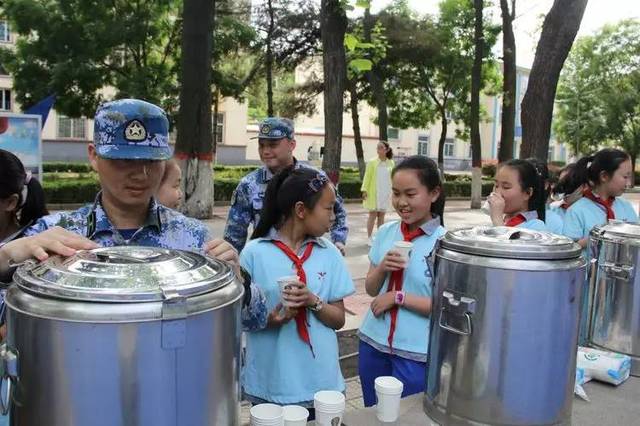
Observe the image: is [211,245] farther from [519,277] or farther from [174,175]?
[174,175]

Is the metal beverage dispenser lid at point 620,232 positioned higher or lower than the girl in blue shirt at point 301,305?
higher

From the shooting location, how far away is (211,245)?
134 centimetres

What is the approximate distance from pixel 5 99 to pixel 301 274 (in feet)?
Answer: 92.6

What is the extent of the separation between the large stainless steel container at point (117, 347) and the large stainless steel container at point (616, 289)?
4.53 ft

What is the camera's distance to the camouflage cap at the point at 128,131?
1.34 m

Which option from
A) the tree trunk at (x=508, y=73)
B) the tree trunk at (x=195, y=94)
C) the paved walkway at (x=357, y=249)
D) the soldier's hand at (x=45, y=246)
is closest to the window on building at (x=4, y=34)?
the paved walkway at (x=357, y=249)

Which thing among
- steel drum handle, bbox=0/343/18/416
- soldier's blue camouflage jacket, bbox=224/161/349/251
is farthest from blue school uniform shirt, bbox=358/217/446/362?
steel drum handle, bbox=0/343/18/416

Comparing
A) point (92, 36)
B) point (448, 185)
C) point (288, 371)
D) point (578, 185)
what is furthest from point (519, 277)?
point (448, 185)

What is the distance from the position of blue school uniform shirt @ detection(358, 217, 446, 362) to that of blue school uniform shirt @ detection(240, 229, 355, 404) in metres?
0.18

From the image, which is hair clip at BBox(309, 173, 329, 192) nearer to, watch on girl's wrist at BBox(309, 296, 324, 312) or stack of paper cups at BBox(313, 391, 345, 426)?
watch on girl's wrist at BBox(309, 296, 324, 312)

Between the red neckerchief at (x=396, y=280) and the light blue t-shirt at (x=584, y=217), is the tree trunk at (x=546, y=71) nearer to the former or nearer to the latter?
the light blue t-shirt at (x=584, y=217)

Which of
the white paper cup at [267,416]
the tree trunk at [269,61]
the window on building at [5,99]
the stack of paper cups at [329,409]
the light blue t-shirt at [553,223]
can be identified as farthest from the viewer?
the window on building at [5,99]

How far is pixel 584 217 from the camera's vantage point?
3.04m

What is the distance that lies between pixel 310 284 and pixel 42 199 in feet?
3.28
